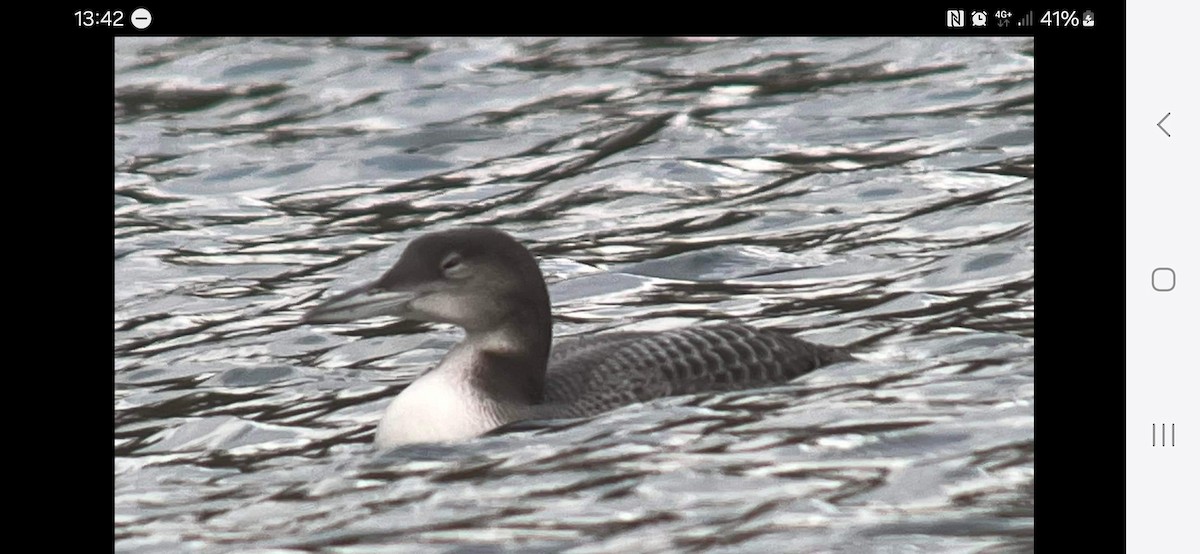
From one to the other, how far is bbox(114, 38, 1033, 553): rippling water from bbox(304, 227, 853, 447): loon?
0.37 ft

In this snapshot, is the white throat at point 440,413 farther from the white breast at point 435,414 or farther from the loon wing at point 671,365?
the loon wing at point 671,365

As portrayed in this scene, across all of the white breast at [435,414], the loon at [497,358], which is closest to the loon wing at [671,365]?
the loon at [497,358]

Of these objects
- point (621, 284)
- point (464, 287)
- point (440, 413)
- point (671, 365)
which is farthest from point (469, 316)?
point (621, 284)

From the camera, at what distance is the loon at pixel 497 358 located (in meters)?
6.29

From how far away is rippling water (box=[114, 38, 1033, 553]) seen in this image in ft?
17.8

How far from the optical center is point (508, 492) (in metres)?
5.57

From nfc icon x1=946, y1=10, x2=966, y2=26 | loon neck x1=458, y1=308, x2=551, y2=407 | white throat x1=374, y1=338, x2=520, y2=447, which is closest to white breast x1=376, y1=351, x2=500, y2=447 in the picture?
white throat x1=374, y1=338, x2=520, y2=447

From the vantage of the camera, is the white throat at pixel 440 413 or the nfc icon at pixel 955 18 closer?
the nfc icon at pixel 955 18

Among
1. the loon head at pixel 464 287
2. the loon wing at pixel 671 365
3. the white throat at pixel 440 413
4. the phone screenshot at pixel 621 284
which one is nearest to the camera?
the phone screenshot at pixel 621 284

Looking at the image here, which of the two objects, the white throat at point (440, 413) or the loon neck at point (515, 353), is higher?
the loon neck at point (515, 353)

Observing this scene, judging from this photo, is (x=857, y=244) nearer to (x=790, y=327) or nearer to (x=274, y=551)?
(x=790, y=327)

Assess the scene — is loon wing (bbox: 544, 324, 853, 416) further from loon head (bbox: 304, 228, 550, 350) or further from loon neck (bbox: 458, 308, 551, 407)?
loon head (bbox: 304, 228, 550, 350)

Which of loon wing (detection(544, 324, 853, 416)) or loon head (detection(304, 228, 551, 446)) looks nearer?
loon head (detection(304, 228, 551, 446))

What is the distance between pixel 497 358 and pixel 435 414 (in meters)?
0.35
